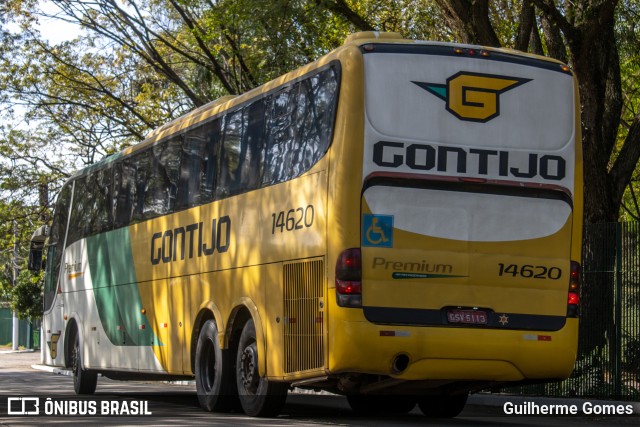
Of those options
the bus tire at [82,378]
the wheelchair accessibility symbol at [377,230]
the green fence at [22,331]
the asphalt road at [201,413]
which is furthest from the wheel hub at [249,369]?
the green fence at [22,331]

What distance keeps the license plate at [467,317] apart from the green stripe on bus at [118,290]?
20.8ft

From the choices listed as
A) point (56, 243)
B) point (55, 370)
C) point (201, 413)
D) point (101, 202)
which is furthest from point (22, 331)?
point (201, 413)

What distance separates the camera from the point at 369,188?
11539 mm

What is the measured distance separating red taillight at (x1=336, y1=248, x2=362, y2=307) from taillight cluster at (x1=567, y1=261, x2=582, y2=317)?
7.90 feet

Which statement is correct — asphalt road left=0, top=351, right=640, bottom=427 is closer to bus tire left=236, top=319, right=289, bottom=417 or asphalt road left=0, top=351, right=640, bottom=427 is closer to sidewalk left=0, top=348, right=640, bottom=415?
sidewalk left=0, top=348, right=640, bottom=415

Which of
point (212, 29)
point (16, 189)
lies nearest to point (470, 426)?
point (212, 29)

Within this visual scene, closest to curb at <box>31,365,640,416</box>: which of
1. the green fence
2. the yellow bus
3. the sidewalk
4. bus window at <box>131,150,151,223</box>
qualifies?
the sidewalk

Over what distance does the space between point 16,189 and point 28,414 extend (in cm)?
2382

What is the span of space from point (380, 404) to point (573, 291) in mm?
4007

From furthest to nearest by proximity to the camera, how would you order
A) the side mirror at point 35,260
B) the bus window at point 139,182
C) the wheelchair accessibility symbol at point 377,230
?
the side mirror at point 35,260, the bus window at point 139,182, the wheelchair accessibility symbol at point 377,230

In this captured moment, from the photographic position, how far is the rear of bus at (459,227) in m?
11.5

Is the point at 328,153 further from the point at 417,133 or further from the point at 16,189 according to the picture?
the point at 16,189

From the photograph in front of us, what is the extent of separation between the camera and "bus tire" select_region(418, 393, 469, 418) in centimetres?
1447

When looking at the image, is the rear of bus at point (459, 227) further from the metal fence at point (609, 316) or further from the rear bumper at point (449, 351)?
the metal fence at point (609, 316)
